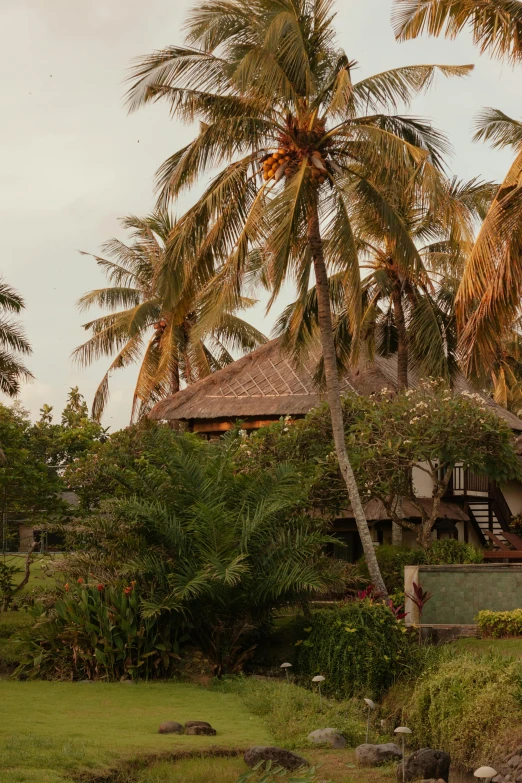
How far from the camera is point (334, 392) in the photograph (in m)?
16.0

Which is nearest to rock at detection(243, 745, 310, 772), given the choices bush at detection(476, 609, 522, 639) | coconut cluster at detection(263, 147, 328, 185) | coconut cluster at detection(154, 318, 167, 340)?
bush at detection(476, 609, 522, 639)

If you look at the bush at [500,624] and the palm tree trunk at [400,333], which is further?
the palm tree trunk at [400,333]

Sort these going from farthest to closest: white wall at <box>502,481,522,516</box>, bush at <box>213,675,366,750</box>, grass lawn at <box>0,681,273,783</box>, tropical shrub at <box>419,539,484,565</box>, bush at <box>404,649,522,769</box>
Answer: white wall at <box>502,481,522,516</box> → tropical shrub at <box>419,539,484,565</box> → bush at <box>404,649,522,769</box> → bush at <box>213,675,366,750</box> → grass lawn at <box>0,681,273,783</box>

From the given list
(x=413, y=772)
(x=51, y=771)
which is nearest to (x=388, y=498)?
(x=413, y=772)

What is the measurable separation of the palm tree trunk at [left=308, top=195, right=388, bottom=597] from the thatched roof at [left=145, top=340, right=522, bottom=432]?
6.61 meters

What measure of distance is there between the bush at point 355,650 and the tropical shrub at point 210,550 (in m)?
0.53

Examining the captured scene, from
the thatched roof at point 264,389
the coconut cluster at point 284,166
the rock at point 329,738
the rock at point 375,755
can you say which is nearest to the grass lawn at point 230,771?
the rock at point 375,755

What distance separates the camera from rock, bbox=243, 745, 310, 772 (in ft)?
28.0

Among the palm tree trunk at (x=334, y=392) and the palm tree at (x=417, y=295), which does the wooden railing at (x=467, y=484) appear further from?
the palm tree trunk at (x=334, y=392)

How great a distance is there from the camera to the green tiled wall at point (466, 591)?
1544 centimetres

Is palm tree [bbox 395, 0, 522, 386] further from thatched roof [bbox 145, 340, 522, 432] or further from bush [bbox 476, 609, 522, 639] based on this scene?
thatched roof [bbox 145, 340, 522, 432]

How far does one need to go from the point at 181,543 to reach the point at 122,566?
2.80ft

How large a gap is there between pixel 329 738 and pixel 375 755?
2.29ft

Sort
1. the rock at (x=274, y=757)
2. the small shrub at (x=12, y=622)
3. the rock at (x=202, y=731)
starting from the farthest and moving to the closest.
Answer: the small shrub at (x=12, y=622)
the rock at (x=202, y=731)
the rock at (x=274, y=757)
